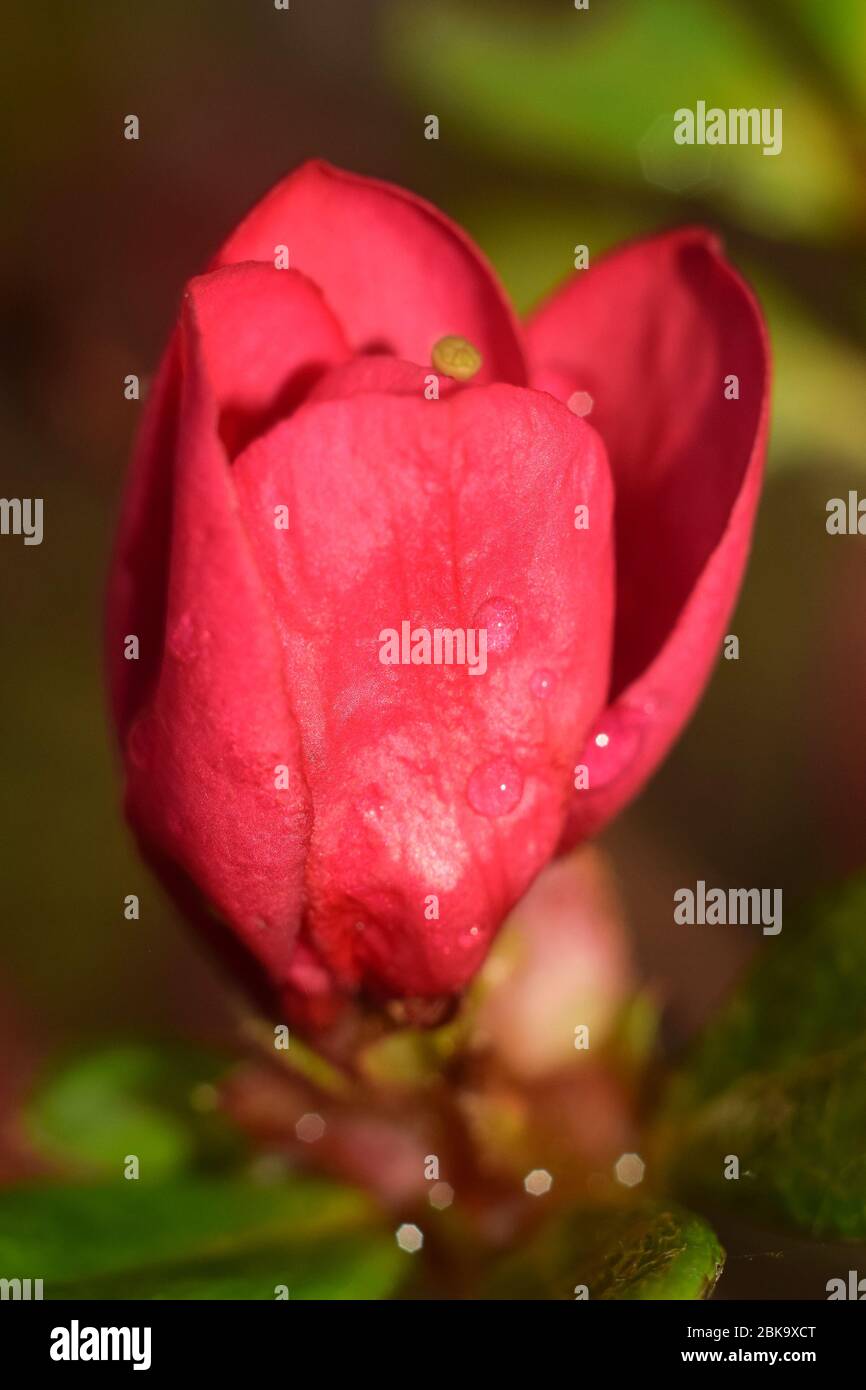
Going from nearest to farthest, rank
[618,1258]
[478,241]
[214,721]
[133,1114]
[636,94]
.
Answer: [214,721] → [618,1258] → [133,1114] → [636,94] → [478,241]

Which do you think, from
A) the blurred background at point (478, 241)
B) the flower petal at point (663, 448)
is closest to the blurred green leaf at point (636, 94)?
the blurred background at point (478, 241)

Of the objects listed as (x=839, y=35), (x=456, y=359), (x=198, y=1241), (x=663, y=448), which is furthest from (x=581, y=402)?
(x=198, y=1241)

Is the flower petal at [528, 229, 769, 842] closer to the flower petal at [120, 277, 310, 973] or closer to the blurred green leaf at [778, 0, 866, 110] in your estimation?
the flower petal at [120, 277, 310, 973]

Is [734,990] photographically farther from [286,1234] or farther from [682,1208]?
[286,1234]

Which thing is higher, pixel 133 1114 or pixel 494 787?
pixel 494 787

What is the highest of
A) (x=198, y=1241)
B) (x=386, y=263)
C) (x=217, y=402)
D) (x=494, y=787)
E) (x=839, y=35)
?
(x=839, y=35)

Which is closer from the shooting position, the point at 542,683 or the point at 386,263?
the point at 542,683

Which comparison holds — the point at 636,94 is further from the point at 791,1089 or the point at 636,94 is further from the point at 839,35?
the point at 791,1089

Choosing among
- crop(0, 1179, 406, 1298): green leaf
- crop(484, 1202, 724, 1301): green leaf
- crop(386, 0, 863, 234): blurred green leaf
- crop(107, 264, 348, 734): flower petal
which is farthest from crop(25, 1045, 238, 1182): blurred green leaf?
crop(386, 0, 863, 234): blurred green leaf

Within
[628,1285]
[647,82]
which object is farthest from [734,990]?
[647,82]
